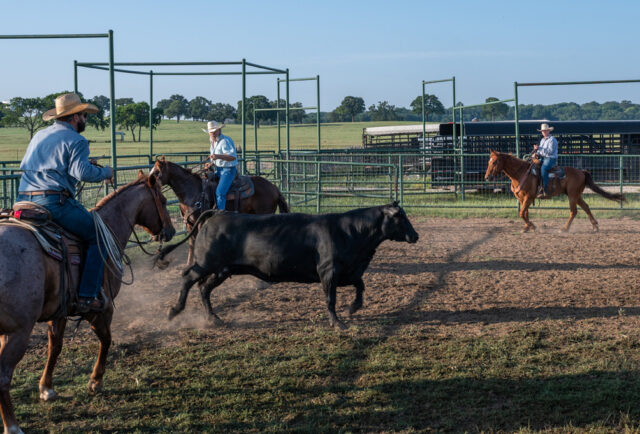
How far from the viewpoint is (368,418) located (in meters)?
4.22

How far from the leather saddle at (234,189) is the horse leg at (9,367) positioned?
531 cm

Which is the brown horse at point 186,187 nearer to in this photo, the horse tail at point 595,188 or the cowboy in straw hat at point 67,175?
the cowboy in straw hat at point 67,175

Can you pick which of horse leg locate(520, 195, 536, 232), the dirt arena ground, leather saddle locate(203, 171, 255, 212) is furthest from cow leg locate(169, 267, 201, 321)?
horse leg locate(520, 195, 536, 232)

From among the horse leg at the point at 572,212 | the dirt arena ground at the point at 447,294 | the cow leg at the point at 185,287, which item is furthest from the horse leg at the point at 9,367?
the horse leg at the point at 572,212

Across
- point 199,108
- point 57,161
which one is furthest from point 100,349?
point 199,108

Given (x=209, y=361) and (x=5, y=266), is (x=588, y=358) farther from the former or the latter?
(x=5, y=266)

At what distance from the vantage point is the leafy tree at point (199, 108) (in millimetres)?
102113

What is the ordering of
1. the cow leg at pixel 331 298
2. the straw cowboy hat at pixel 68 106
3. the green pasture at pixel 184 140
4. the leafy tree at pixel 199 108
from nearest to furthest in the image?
the straw cowboy hat at pixel 68 106, the cow leg at pixel 331 298, the green pasture at pixel 184 140, the leafy tree at pixel 199 108

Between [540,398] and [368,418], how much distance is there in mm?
1226

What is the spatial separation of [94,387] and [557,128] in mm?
22286

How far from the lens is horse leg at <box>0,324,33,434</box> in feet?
12.5

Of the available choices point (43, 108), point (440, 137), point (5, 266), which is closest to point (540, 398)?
point (5, 266)

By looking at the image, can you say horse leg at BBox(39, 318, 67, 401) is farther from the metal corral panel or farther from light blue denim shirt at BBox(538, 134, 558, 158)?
the metal corral panel

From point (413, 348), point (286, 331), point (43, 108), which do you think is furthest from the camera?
point (43, 108)
